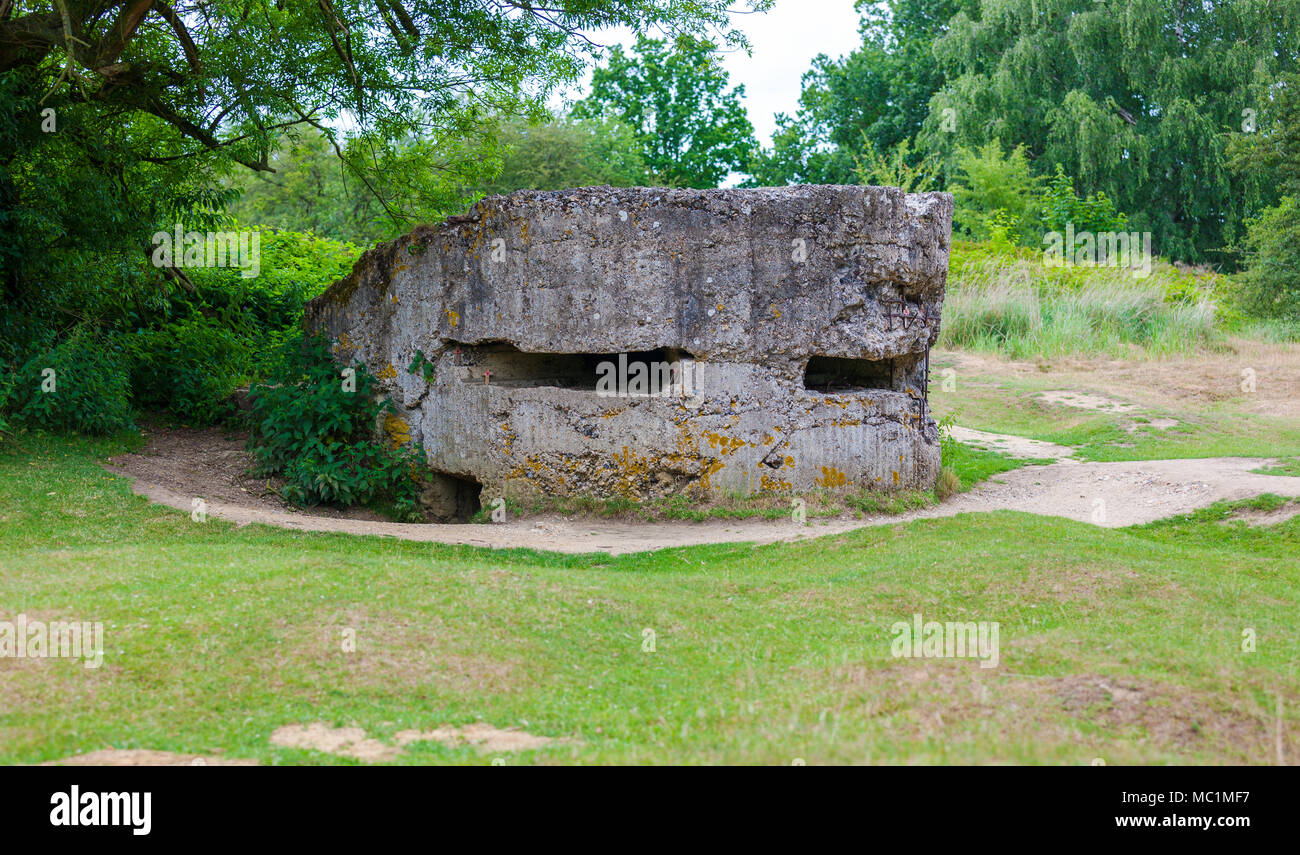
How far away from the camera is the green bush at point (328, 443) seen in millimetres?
11352

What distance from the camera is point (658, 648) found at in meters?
6.48

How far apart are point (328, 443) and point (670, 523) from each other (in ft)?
12.1

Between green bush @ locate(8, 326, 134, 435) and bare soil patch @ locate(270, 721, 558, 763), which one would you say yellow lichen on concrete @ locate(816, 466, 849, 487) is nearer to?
bare soil patch @ locate(270, 721, 558, 763)

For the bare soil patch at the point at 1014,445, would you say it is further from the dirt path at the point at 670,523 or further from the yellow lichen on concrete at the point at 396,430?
the yellow lichen on concrete at the point at 396,430

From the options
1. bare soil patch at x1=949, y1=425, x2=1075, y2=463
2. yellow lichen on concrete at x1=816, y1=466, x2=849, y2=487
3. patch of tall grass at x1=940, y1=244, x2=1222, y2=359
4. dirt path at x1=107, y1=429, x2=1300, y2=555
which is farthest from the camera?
patch of tall grass at x1=940, y1=244, x2=1222, y2=359

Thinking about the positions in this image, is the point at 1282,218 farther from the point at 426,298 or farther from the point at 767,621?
the point at 767,621

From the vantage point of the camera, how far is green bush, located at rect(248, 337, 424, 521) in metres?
11.4

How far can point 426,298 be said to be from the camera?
11.7 meters

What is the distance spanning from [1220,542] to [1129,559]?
2.17 m

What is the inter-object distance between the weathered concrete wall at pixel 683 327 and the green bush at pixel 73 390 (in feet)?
11.2

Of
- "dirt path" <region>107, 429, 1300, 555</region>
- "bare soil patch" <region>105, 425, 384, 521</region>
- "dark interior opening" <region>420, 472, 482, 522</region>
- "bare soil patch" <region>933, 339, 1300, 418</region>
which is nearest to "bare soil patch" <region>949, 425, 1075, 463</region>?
"dirt path" <region>107, 429, 1300, 555</region>

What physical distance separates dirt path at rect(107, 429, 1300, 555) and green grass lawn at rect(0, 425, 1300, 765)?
68cm

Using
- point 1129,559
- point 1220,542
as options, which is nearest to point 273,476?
point 1129,559

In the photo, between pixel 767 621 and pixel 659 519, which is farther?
pixel 659 519
